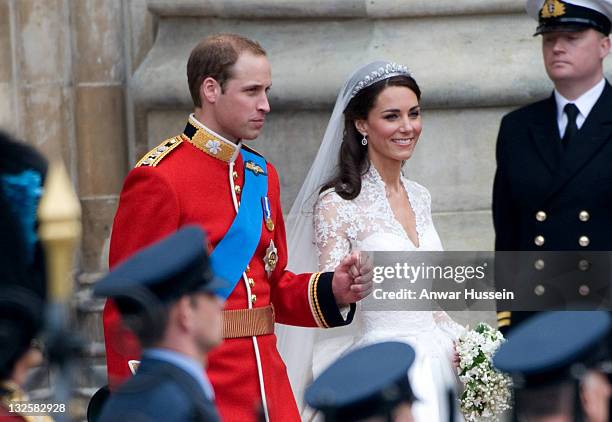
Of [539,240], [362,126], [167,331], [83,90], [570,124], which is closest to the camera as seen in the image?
[167,331]

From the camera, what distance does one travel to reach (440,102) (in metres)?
7.13

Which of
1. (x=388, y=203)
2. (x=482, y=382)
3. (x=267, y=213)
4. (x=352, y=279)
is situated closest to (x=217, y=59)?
(x=267, y=213)

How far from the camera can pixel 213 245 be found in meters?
4.99

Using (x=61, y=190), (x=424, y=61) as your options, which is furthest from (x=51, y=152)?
(x=61, y=190)

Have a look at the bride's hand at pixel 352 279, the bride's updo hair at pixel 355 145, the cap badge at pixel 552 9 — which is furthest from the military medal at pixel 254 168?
the cap badge at pixel 552 9

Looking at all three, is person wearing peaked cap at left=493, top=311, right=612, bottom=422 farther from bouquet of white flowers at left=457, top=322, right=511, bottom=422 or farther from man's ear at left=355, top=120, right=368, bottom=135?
man's ear at left=355, top=120, right=368, bottom=135

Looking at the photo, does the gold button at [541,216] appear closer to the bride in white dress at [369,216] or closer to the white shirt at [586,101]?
the white shirt at [586,101]

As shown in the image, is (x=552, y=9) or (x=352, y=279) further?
(x=552, y=9)

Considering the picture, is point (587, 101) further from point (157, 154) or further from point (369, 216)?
point (157, 154)

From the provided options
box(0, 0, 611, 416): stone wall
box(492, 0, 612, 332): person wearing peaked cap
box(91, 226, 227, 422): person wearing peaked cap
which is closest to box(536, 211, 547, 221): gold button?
box(492, 0, 612, 332): person wearing peaked cap

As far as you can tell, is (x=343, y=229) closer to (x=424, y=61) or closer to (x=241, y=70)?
(x=241, y=70)

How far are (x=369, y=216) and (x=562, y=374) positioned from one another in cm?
262

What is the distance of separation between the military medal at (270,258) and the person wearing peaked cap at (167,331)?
181 cm

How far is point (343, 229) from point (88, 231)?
7.49 feet
